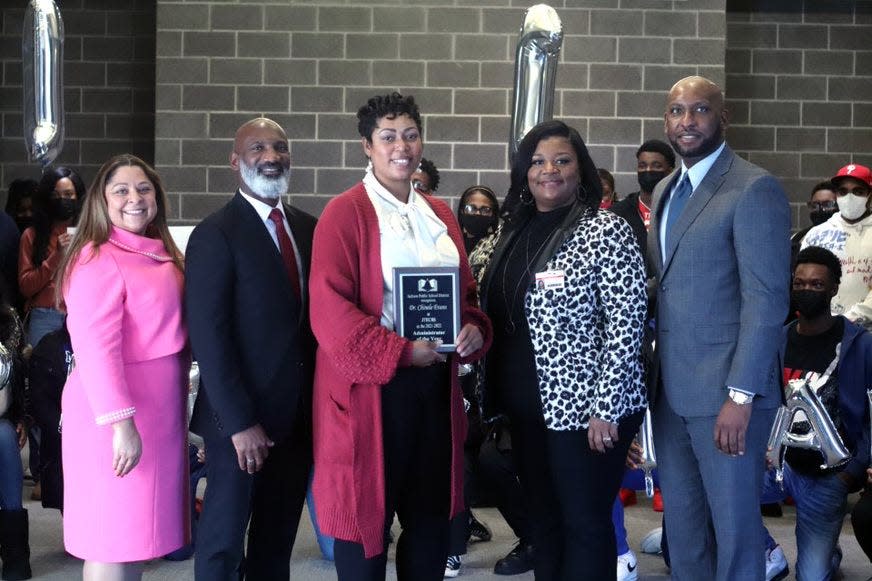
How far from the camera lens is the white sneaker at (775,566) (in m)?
4.28

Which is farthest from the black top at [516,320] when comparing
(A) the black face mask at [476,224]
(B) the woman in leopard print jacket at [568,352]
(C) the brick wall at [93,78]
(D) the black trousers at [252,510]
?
(C) the brick wall at [93,78]

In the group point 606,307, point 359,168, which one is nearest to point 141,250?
point 606,307

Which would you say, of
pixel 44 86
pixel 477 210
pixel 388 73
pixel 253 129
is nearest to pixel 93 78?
pixel 388 73

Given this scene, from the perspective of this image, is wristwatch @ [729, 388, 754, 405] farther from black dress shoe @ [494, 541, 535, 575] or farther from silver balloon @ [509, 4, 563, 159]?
silver balloon @ [509, 4, 563, 159]

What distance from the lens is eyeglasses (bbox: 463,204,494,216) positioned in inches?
217

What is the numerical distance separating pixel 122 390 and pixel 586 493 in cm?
→ 123

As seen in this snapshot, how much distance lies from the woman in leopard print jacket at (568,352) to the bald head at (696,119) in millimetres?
259

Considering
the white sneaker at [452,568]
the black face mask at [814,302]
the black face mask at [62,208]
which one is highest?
the black face mask at [62,208]

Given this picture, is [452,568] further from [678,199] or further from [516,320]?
[678,199]

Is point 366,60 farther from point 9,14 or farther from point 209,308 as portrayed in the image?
point 209,308

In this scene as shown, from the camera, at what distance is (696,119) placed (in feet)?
10.2

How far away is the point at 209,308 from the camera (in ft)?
10.1

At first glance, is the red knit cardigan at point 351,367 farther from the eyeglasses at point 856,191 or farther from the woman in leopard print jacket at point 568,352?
the eyeglasses at point 856,191

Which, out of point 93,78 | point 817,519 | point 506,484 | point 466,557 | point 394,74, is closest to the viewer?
point 817,519
